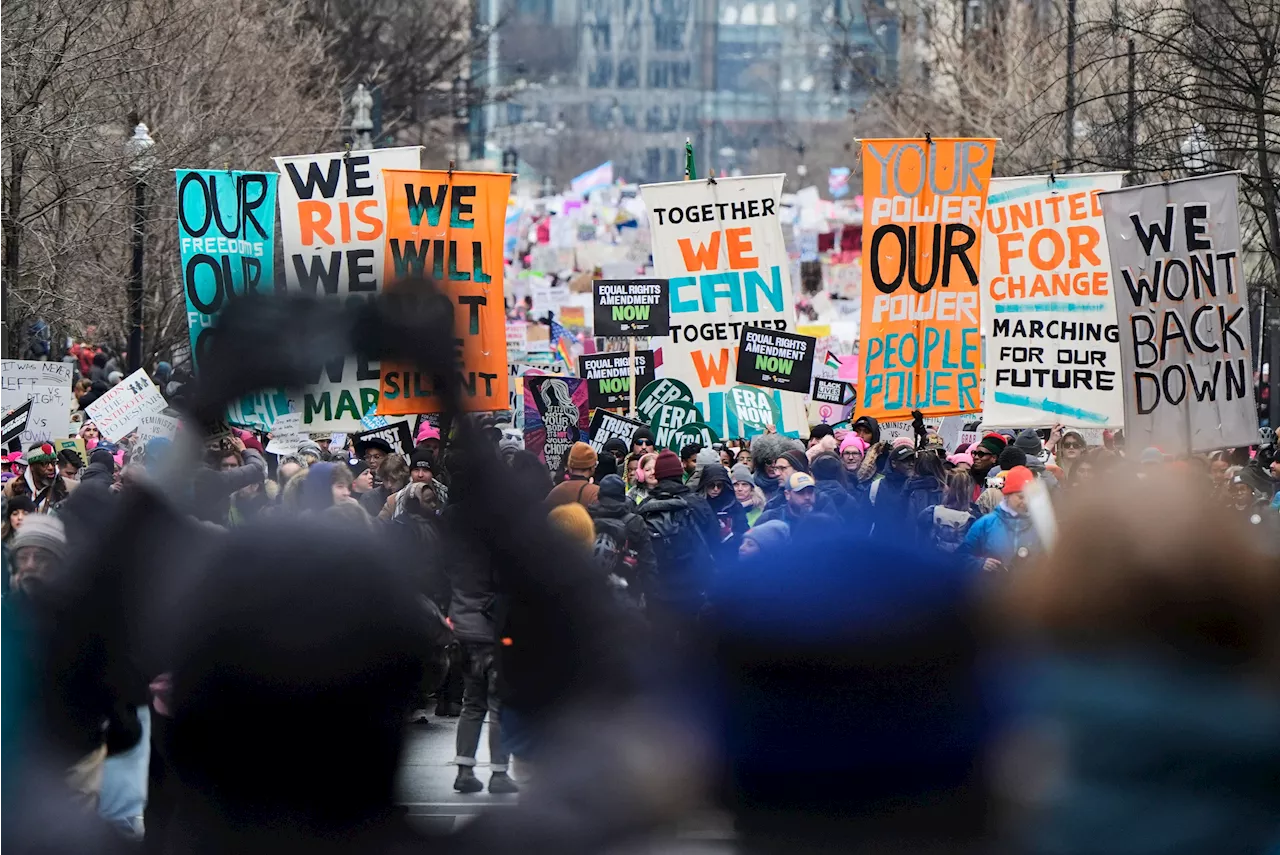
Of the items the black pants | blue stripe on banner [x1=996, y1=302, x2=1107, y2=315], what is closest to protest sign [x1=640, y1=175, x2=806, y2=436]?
blue stripe on banner [x1=996, y1=302, x2=1107, y2=315]

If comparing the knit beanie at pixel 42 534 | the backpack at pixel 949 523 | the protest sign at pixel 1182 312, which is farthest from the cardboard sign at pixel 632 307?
the knit beanie at pixel 42 534

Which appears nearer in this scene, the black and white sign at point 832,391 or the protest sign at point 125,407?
the protest sign at point 125,407

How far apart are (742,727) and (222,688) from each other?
42.6 inches

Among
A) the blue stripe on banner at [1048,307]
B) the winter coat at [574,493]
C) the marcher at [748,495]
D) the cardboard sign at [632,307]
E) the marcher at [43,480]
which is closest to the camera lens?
the winter coat at [574,493]

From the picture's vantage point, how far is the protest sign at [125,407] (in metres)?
13.7

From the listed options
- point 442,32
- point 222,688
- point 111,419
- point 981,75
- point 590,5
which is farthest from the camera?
point 590,5

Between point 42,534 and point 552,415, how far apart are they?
1048cm

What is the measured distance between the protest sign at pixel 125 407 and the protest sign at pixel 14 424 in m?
0.74

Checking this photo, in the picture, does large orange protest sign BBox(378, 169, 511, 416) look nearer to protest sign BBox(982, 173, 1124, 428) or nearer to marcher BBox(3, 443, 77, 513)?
marcher BBox(3, 443, 77, 513)

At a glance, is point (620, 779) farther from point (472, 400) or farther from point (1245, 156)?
point (1245, 156)

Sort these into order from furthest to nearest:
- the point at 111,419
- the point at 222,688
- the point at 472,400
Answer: the point at 111,419 → the point at 472,400 → the point at 222,688

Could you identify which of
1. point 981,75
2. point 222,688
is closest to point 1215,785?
point 222,688

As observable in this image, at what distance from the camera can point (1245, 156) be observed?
56.5 ft

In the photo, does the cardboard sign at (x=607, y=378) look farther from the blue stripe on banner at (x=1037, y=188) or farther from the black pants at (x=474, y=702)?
the black pants at (x=474, y=702)
